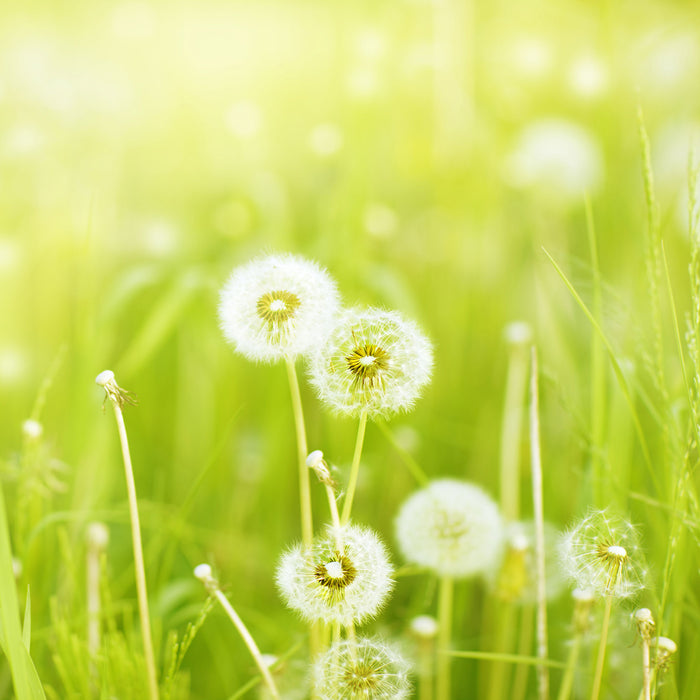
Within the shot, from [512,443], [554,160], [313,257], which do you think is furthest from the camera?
[554,160]

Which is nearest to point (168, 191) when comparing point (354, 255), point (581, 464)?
point (354, 255)

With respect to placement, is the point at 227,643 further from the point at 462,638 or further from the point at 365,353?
the point at 365,353

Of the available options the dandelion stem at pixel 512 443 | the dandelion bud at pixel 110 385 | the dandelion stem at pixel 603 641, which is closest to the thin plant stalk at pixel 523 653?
the dandelion stem at pixel 512 443

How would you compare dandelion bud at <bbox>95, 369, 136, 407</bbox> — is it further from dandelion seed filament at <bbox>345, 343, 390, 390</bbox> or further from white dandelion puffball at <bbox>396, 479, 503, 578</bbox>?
white dandelion puffball at <bbox>396, 479, 503, 578</bbox>

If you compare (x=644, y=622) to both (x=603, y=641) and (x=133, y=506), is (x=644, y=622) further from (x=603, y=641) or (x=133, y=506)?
(x=133, y=506)

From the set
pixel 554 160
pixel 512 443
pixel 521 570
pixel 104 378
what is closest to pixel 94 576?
pixel 104 378

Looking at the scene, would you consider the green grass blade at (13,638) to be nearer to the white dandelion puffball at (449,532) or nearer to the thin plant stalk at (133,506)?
the thin plant stalk at (133,506)
